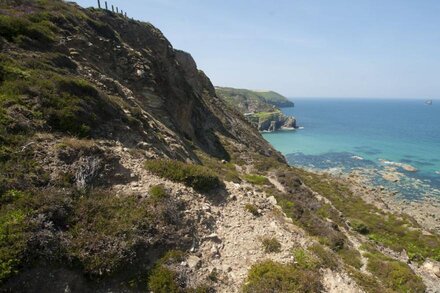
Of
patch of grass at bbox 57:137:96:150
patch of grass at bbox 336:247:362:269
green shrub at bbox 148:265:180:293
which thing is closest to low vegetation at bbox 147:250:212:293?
green shrub at bbox 148:265:180:293

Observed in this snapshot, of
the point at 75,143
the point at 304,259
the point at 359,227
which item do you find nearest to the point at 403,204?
the point at 359,227

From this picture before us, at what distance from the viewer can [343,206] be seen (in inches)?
1566

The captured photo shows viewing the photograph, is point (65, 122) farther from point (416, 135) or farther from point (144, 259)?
point (416, 135)

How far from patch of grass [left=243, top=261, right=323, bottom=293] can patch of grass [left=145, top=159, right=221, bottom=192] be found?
457 cm

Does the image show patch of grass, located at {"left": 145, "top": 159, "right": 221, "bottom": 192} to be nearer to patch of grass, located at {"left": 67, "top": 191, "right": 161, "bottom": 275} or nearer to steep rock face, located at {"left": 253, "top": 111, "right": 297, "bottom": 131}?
patch of grass, located at {"left": 67, "top": 191, "right": 161, "bottom": 275}

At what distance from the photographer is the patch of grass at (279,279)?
898cm

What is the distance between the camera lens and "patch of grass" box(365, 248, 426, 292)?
54.1 feet

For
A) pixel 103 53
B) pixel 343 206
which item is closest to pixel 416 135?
pixel 343 206

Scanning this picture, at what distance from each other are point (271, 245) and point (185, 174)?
472 centimetres

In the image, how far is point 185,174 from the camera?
43.2ft

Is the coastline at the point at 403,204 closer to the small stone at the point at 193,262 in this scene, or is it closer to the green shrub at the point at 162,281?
the small stone at the point at 193,262

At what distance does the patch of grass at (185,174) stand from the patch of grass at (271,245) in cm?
362

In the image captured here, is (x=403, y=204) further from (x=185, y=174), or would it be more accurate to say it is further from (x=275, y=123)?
(x=275, y=123)

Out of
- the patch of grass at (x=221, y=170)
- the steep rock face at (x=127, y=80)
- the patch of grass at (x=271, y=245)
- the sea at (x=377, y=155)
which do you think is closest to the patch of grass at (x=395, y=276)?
the patch of grass at (x=271, y=245)
